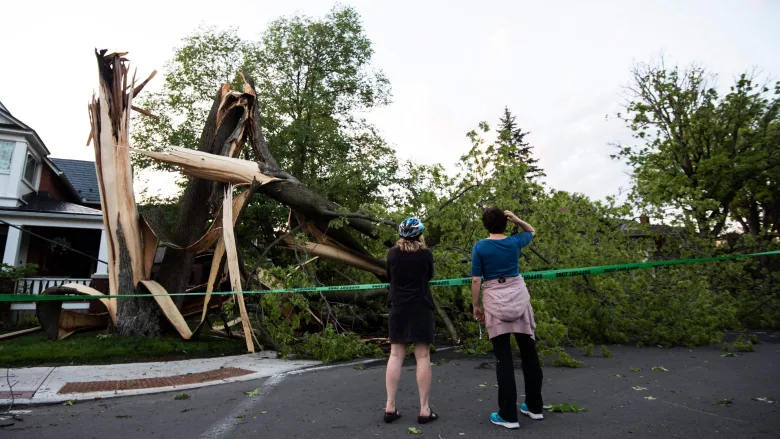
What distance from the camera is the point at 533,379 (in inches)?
138

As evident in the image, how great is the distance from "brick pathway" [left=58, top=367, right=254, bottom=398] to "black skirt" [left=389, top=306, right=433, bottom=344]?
307 cm

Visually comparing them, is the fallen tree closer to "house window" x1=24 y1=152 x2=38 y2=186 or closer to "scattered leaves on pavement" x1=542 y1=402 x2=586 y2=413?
"scattered leaves on pavement" x1=542 y1=402 x2=586 y2=413

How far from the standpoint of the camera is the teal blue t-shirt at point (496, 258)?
3.55 meters

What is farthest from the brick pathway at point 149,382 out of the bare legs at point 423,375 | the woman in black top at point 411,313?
the bare legs at point 423,375

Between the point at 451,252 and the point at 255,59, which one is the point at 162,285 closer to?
the point at 451,252

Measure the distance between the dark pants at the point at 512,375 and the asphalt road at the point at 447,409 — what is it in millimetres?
134

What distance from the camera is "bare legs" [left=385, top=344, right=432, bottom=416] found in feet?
11.4

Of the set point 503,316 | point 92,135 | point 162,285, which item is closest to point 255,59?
point 92,135

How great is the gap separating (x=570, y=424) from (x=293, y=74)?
62.5 feet

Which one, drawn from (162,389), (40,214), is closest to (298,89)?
(40,214)

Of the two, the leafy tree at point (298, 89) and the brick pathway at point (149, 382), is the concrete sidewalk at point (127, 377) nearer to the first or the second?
the brick pathway at point (149, 382)

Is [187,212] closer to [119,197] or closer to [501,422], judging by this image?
[119,197]

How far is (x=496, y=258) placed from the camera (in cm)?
356

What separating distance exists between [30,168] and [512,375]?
20664 millimetres
